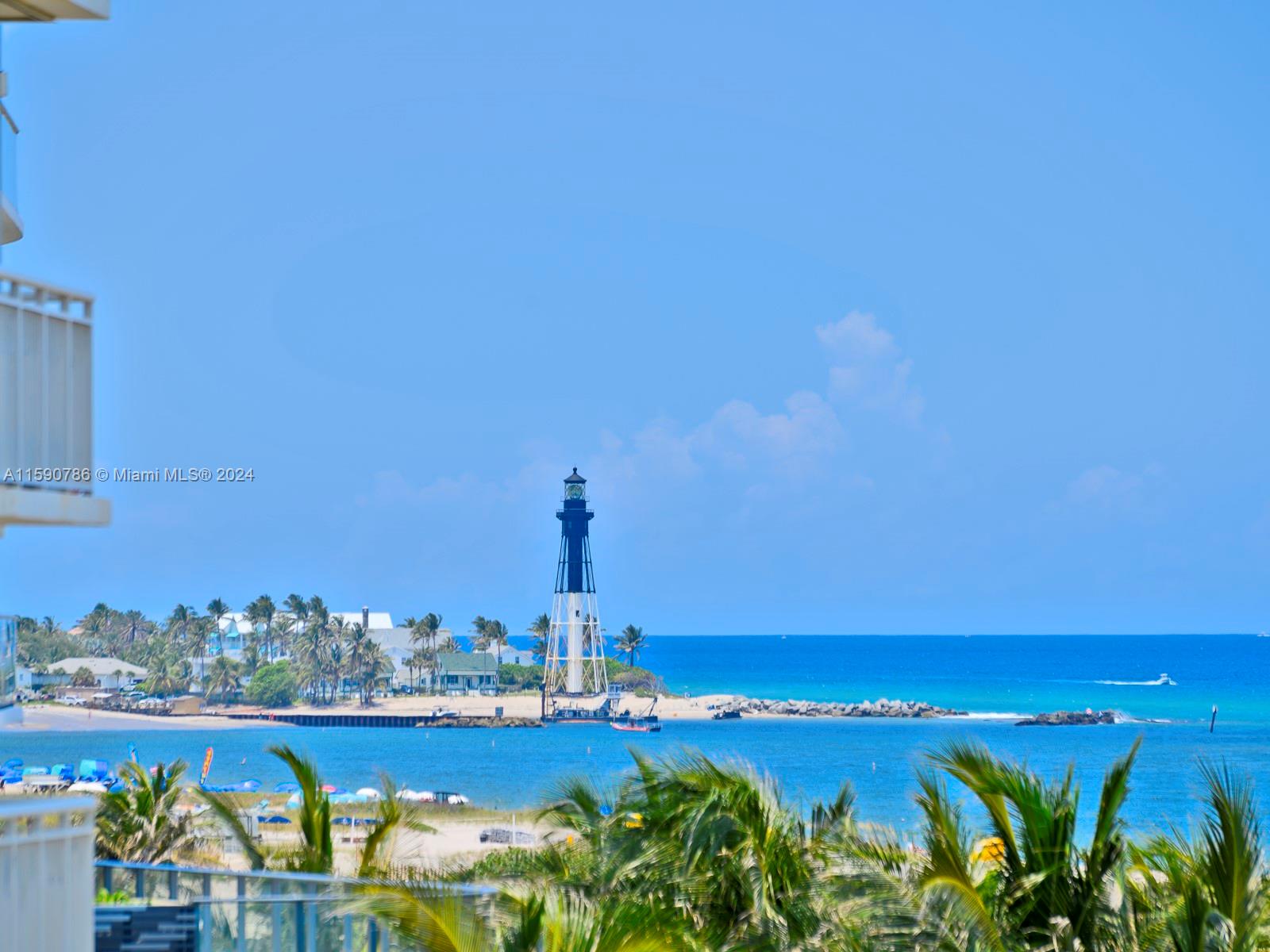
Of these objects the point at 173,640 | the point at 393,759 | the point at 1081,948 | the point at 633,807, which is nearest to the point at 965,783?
the point at 1081,948

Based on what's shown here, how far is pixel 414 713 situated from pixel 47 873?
4373 inches

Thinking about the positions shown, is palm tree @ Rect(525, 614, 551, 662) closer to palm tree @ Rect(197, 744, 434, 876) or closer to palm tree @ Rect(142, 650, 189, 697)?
palm tree @ Rect(142, 650, 189, 697)

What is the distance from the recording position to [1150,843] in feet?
30.2

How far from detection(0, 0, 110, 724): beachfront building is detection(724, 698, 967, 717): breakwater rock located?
107067 millimetres

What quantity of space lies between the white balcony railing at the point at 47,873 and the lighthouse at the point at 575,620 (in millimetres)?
89721

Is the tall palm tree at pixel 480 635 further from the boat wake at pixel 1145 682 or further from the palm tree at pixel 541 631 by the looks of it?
the boat wake at pixel 1145 682

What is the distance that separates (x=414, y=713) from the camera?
114188 millimetres

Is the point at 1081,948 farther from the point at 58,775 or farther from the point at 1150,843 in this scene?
the point at 58,775

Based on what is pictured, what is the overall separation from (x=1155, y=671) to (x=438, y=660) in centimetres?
7849

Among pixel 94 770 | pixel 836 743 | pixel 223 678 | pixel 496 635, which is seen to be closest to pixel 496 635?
pixel 496 635

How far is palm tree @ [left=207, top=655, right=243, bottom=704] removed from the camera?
125062 mm

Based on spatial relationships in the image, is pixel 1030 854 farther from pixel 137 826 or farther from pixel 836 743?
pixel 836 743

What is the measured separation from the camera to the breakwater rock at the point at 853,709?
11044cm

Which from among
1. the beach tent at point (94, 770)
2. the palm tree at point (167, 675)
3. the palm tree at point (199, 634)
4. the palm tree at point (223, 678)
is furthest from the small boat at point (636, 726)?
the beach tent at point (94, 770)
